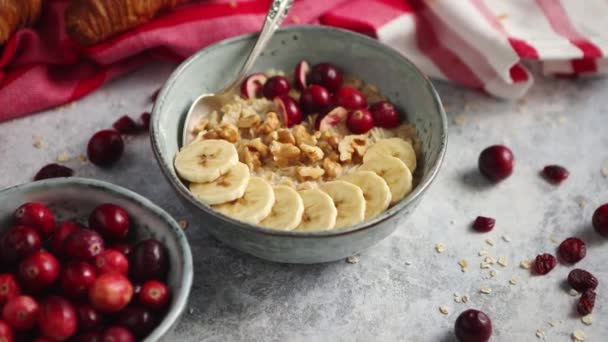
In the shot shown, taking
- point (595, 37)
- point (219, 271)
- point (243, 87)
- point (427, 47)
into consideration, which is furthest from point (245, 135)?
point (595, 37)

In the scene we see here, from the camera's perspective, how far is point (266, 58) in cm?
182

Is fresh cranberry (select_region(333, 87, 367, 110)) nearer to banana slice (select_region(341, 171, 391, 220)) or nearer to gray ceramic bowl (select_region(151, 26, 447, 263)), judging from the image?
gray ceramic bowl (select_region(151, 26, 447, 263))

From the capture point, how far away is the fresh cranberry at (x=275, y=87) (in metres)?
1.75

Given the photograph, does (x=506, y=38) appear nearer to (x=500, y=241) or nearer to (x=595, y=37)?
(x=595, y=37)

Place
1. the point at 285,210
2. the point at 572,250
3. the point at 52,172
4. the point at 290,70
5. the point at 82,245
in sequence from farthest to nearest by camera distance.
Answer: the point at 290,70 < the point at 52,172 < the point at 572,250 < the point at 285,210 < the point at 82,245

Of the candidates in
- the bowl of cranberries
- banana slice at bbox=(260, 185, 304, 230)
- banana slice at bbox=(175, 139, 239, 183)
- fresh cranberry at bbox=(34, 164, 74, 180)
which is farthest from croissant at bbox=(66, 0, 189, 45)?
banana slice at bbox=(260, 185, 304, 230)

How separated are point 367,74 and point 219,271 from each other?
657 millimetres

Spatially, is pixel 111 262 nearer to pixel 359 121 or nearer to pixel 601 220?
pixel 359 121

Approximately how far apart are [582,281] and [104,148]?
111 centimetres

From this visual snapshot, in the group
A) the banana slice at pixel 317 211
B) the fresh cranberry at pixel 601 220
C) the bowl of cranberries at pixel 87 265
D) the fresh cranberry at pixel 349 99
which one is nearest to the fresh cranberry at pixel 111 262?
the bowl of cranberries at pixel 87 265

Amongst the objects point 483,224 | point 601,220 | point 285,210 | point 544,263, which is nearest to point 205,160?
point 285,210

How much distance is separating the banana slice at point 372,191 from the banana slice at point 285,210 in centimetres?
14

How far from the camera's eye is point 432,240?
1576 mm

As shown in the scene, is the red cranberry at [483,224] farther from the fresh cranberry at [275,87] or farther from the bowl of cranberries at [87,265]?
the bowl of cranberries at [87,265]
